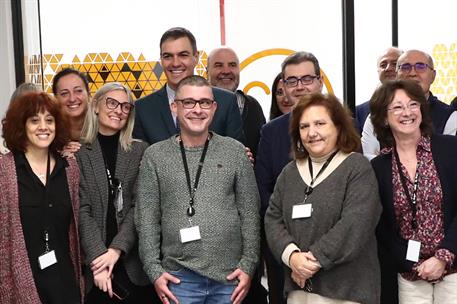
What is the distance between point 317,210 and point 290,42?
345 cm

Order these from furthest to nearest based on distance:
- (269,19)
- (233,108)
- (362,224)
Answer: (269,19), (233,108), (362,224)

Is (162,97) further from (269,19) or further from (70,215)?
(269,19)

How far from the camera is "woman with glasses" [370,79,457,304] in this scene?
284 cm

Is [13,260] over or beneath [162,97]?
beneath

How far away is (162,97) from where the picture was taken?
367 cm

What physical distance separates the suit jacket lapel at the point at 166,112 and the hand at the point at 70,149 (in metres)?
0.57

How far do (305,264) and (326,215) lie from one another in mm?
241

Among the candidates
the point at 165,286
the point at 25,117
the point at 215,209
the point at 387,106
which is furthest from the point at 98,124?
the point at 387,106

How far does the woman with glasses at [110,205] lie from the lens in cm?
310

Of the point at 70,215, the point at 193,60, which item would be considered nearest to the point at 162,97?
the point at 193,60

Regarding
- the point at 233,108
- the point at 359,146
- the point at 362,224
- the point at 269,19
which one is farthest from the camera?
the point at 269,19

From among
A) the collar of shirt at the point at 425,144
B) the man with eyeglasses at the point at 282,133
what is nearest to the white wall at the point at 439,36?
the man with eyeglasses at the point at 282,133

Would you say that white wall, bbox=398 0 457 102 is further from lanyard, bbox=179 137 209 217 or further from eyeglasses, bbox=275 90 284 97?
lanyard, bbox=179 137 209 217

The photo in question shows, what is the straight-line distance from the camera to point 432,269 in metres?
2.78
